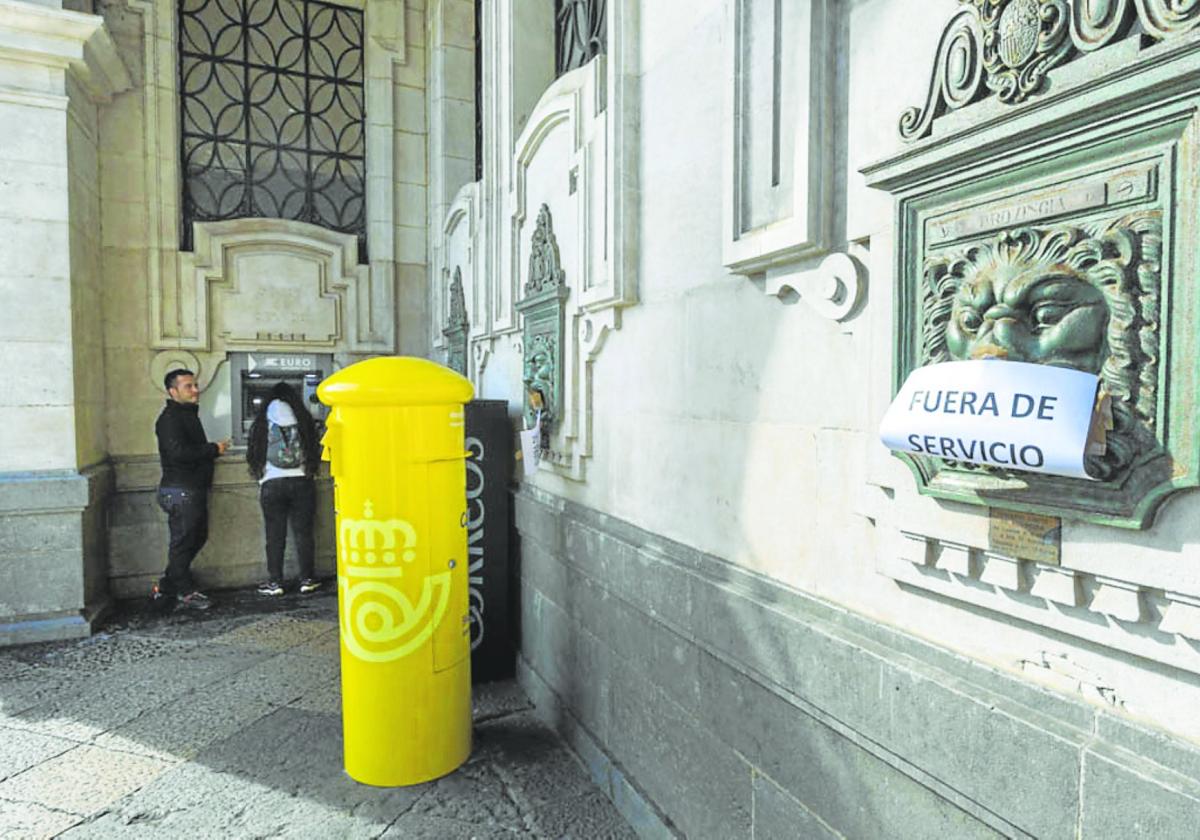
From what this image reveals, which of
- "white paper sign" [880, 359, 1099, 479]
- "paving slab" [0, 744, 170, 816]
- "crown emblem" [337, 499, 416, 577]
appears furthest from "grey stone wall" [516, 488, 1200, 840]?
"paving slab" [0, 744, 170, 816]

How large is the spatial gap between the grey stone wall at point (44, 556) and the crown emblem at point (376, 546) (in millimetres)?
3132

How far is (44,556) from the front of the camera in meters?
5.04

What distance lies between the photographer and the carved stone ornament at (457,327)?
566 cm

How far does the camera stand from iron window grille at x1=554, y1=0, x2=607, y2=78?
391 centimetres

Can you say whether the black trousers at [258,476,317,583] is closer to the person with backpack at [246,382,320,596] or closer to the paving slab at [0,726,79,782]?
the person with backpack at [246,382,320,596]

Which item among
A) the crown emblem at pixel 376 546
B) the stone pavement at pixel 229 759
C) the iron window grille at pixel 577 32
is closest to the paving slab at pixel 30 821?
the stone pavement at pixel 229 759

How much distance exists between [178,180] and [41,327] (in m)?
1.71

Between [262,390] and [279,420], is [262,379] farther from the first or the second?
[279,420]

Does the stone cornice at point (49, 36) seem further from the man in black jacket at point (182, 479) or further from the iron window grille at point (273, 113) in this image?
the man in black jacket at point (182, 479)

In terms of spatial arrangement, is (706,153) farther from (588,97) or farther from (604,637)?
(604,637)

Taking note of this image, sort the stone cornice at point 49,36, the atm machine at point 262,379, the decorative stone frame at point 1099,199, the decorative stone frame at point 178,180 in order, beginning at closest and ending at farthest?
1. the decorative stone frame at point 1099,199
2. the stone cornice at point 49,36
3. the decorative stone frame at point 178,180
4. the atm machine at point 262,379

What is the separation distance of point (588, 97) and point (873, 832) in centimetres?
296

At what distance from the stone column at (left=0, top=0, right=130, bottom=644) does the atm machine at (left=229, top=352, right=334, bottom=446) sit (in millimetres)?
1202

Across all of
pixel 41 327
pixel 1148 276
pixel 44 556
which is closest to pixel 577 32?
pixel 1148 276
